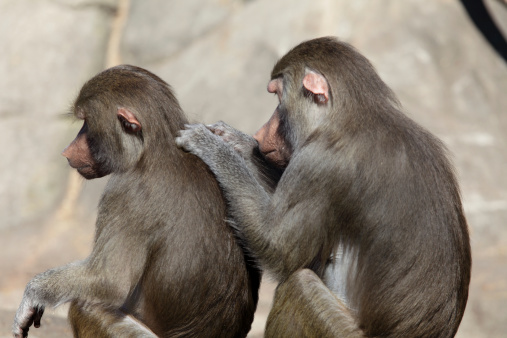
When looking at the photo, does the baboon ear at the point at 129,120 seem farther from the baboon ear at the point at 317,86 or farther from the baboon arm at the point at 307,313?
the baboon arm at the point at 307,313

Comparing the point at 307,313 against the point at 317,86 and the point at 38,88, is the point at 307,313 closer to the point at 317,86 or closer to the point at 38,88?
the point at 317,86

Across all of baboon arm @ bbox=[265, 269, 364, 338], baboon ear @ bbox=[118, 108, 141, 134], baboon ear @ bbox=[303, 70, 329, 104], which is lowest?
baboon arm @ bbox=[265, 269, 364, 338]

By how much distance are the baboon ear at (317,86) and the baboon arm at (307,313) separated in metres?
1.00

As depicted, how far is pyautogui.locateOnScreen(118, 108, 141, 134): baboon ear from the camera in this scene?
14.4 ft

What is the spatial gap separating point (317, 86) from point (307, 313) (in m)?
1.29

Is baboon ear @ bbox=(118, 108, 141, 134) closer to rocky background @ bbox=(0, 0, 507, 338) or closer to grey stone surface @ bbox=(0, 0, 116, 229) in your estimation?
rocky background @ bbox=(0, 0, 507, 338)

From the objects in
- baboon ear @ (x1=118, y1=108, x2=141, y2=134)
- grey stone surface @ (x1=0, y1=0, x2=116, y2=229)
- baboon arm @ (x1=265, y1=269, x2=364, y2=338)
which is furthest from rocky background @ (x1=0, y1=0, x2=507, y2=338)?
baboon ear @ (x1=118, y1=108, x2=141, y2=134)

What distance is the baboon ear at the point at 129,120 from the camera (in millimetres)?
4383

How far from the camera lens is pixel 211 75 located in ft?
37.0

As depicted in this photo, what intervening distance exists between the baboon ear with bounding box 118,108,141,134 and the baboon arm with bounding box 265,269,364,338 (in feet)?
4.07

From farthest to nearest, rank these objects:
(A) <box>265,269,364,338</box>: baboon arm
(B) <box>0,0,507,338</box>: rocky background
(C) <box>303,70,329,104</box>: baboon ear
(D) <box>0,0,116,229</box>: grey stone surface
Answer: (D) <box>0,0,116,229</box>: grey stone surface, (B) <box>0,0,507,338</box>: rocky background, (C) <box>303,70,329,104</box>: baboon ear, (A) <box>265,269,364,338</box>: baboon arm

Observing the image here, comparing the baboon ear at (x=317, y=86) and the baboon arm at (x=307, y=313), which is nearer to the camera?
the baboon arm at (x=307, y=313)

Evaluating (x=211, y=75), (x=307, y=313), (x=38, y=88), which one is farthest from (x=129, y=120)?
(x=38, y=88)

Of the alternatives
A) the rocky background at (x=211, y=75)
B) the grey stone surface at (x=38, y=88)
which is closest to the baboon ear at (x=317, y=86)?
the rocky background at (x=211, y=75)
